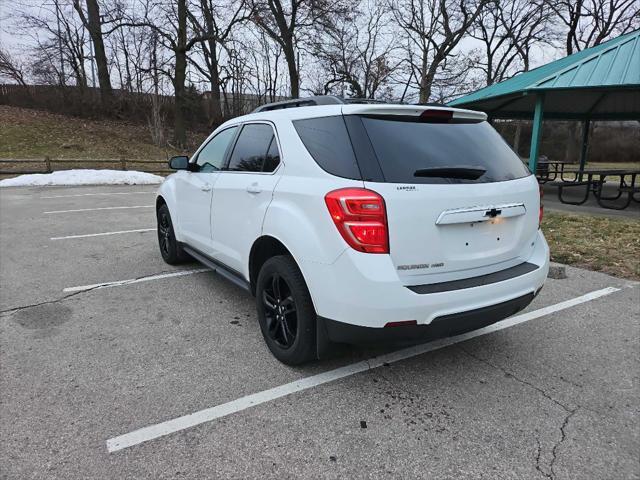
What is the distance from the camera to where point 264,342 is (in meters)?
3.30

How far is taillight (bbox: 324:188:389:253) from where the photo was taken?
2.27m

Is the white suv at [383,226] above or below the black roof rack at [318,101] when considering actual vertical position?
below

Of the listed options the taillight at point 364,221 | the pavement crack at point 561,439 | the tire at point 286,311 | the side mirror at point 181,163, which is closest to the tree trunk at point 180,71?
the side mirror at point 181,163

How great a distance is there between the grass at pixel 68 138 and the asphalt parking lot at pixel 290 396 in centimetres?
1725

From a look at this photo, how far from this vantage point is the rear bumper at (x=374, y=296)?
7.41 feet

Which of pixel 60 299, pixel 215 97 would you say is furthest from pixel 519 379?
pixel 215 97

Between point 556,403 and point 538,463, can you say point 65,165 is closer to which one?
point 556,403

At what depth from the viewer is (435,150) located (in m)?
2.59

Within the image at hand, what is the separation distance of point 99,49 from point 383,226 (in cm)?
2675

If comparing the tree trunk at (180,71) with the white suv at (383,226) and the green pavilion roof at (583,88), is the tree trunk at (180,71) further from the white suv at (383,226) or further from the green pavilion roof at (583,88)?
the white suv at (383,226)

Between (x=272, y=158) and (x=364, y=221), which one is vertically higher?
(x=272, y=158)

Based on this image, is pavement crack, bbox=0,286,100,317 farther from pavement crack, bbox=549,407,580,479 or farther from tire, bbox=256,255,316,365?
pavement crack, bbox=549,407,580,479

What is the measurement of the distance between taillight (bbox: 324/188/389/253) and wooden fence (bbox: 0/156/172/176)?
14.2 metres

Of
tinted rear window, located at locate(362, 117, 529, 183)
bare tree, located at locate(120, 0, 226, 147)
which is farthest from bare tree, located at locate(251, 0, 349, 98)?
tinted rear window, located at locate(362, 117, 529, 183)
